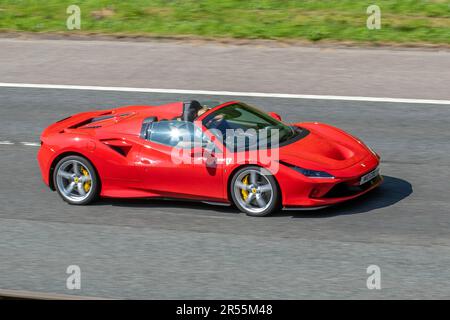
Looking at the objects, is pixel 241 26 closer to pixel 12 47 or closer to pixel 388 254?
pixel 12 47

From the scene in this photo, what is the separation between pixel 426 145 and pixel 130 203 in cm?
460

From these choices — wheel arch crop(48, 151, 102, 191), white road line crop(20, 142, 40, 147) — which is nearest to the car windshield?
wheel arch crop(48, 151, 102, 191)

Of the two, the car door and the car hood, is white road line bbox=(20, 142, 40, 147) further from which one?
the car hood

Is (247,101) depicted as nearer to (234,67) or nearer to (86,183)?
(234,67)

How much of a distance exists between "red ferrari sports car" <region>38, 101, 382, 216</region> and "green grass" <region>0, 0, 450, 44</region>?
7944 mm

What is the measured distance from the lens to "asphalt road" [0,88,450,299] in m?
9.50

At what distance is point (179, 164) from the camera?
11.4 metres

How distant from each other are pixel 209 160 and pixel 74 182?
192 centimetres

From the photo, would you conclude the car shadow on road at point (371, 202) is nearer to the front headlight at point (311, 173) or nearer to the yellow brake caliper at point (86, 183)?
the front headlight at point (311, 173)

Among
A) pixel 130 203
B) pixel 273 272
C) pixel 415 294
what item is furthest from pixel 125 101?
pixel 415 294

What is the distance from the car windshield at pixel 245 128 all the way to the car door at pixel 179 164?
10.4 inches

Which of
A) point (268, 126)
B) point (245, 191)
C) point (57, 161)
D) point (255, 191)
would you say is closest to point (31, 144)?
point (57, 161)

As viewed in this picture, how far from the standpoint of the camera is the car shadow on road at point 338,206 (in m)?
11.4

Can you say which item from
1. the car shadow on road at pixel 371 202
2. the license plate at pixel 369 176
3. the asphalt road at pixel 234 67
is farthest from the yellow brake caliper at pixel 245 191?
the asphalt road at pixel 234 67
